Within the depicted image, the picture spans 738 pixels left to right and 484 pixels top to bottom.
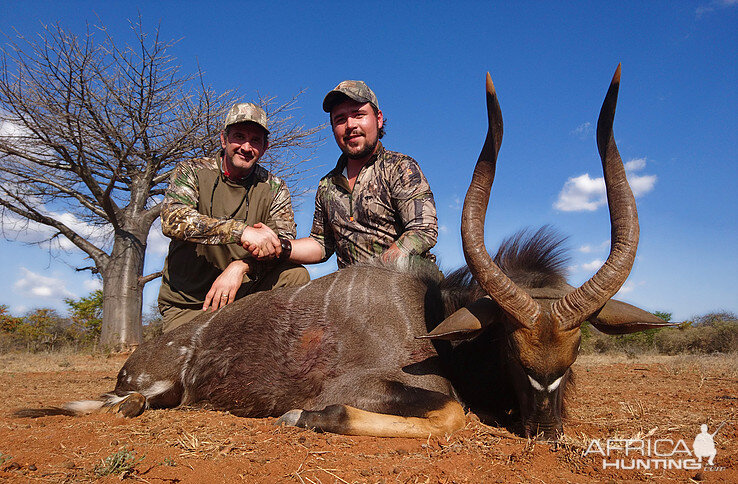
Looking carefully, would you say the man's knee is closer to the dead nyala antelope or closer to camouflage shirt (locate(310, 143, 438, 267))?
camouflage shirt (locate(310, 143, 438, 267))

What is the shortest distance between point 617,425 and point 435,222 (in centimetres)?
212

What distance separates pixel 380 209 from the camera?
15.9ft

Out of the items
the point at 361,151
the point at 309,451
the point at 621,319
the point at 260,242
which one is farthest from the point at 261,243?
the point at 621,319

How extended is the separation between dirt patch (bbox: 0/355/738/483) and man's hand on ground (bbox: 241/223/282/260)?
56.8 inches

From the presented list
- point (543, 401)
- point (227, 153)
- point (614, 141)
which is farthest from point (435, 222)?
point (227, 153)

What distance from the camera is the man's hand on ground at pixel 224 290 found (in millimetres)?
4469

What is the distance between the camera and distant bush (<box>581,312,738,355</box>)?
44.7 feet

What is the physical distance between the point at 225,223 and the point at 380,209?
145 cm

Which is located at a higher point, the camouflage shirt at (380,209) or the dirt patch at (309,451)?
the camouflage shirt at (380,209)

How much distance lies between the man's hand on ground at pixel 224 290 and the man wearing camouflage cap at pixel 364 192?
0.68 m

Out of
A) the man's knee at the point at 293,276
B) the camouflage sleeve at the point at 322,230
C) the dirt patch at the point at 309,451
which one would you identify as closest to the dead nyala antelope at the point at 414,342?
the dirt patch at the point at 309,451

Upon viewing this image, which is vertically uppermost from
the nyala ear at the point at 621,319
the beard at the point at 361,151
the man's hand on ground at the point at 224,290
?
the beard at the point at 361,151

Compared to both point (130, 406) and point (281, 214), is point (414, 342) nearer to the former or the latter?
point (130, 406)

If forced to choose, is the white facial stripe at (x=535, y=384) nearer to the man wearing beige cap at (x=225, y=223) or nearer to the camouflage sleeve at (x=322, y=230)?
the man wearing beige cap at (x=225, y=223)
